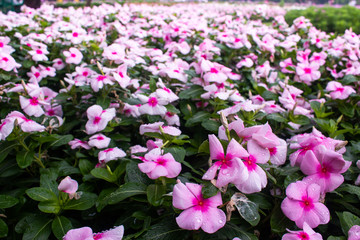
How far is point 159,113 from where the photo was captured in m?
1.77

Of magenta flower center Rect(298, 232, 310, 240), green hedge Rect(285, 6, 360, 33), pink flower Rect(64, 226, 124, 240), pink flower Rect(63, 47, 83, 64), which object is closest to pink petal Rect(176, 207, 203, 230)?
pink flower Rect(64, 226, 124, 240)

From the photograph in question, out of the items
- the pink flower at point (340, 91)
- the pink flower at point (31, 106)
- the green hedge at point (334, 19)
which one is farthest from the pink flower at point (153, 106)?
the green hedge at point (334, 19)

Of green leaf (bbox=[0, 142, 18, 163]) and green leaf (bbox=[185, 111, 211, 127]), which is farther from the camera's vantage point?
green leaf (bbox=[185, 111, 211, 127])

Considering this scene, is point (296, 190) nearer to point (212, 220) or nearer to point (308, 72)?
point (212, 220)

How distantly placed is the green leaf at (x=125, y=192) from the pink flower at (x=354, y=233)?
2.63ft

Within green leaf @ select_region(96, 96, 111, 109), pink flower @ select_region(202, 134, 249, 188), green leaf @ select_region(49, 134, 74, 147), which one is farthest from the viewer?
green leaf @ select_region(96, 96, 111, 109)

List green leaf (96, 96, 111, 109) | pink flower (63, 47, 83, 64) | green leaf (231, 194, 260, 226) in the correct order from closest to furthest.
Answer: green leaf (231, 194, 260, 226) → green leaf (96, 96, 111, 109) → pink flower (63, 47, 83, 64)

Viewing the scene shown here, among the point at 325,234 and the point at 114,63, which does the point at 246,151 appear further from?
the point at 114,63

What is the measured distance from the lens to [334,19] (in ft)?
33.1

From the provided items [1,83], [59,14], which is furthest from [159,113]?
[59,14]

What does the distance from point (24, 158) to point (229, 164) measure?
112 centimetres

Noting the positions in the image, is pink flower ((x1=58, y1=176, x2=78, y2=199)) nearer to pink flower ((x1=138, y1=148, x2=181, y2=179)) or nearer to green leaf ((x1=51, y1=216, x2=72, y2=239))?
green leaf ((x1=51, y1=216, x2=72, y2=239))

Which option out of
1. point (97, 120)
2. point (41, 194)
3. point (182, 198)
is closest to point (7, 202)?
point (41, 194)

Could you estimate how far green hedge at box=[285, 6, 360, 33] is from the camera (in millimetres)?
9500
